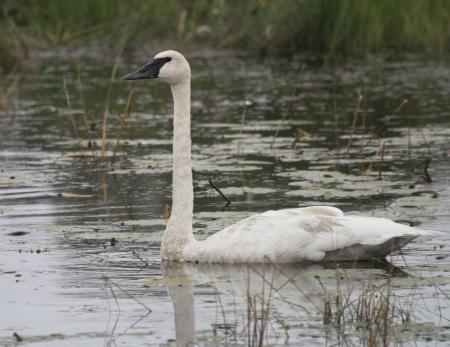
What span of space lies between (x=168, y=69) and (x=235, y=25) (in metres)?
17.2

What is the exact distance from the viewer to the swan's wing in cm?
879

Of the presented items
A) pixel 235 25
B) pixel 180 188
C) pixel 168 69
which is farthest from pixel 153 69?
pixel 235 25

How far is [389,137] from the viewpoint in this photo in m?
15.4

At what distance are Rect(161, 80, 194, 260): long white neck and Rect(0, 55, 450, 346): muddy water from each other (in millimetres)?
189

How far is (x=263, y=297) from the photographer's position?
692cm

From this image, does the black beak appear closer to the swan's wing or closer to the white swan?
the white swan

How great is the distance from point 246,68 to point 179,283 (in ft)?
49.9

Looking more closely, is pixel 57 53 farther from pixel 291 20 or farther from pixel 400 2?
pixel 400 2

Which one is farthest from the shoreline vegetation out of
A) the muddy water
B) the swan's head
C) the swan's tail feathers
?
the swan's tail feathers

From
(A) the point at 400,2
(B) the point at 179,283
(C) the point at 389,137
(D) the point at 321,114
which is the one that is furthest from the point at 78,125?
(B) the point at 179,283

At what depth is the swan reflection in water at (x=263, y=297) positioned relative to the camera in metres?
6.96

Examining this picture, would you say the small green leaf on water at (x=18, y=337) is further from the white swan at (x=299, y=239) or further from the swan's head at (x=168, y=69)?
the swan's head at (x=168, y=69)

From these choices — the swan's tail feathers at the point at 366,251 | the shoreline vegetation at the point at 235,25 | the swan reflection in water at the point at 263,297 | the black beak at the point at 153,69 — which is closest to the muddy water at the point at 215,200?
the swan reflection in water at the point at 263,297

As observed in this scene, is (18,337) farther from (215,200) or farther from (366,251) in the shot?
(215,200)
